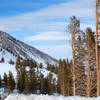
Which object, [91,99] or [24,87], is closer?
[91,99]

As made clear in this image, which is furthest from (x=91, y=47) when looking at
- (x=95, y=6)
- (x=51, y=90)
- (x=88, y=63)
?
(x=51, y=90)

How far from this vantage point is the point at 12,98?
538 cm

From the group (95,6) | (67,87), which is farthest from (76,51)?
(67,87)

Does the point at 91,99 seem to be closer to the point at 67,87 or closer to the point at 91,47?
the point at 91,47

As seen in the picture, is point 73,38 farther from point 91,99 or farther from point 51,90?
point 51,90

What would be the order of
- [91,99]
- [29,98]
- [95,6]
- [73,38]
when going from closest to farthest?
[91,99], [29,98], [95,6], [73,38]

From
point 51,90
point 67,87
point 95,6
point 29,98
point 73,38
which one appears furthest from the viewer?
point 51,90

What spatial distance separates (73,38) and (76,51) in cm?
107

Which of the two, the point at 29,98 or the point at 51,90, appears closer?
the point at 29,98

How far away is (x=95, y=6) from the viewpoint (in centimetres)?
1210

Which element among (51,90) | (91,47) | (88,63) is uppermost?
(91,47)

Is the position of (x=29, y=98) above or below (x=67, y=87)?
above

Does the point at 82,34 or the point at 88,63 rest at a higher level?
the point at 82,34

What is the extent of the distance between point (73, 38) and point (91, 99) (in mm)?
11930
